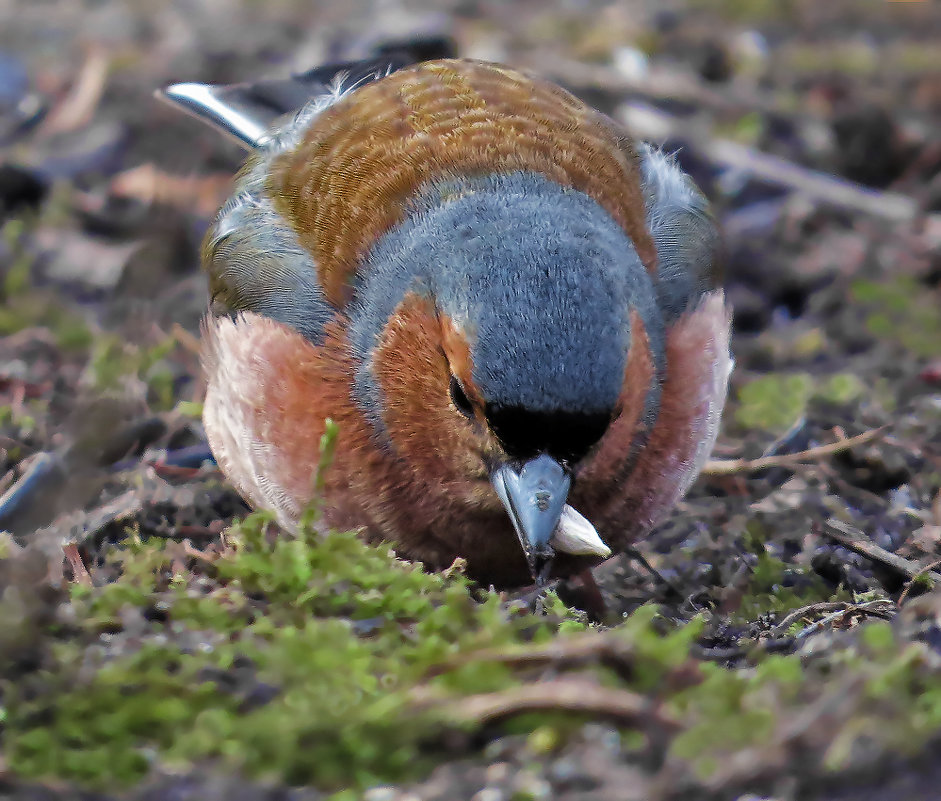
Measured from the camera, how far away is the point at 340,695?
295 cm

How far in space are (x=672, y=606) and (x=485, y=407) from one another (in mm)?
1263

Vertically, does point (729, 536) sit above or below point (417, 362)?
below

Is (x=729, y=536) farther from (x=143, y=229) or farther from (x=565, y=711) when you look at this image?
(x=143, y=229)

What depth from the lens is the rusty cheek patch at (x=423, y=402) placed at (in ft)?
13.0

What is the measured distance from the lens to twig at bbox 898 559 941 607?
4240 mm

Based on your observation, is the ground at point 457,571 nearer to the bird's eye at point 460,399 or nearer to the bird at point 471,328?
the bird at point 471,328

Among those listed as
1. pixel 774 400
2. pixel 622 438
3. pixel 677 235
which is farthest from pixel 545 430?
pixel 774 400

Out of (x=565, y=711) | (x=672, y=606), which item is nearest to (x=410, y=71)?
(x=672, y=606)

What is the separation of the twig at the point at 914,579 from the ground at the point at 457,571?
2 centimetres

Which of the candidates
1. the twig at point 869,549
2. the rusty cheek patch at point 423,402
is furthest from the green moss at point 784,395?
the rusty cheek patch at point 423,402

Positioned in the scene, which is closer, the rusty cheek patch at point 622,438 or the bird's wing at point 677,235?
the rusty cheek patch at point 622,438

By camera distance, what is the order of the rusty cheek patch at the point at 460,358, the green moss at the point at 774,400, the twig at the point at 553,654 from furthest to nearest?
the green moss at the point at 774,400, the rusty cheek patch at the point at 460,358, the twig at the point at 553,654

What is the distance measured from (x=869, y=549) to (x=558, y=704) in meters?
2.17

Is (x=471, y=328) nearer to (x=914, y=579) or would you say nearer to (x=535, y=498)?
(x=535, y=498)
